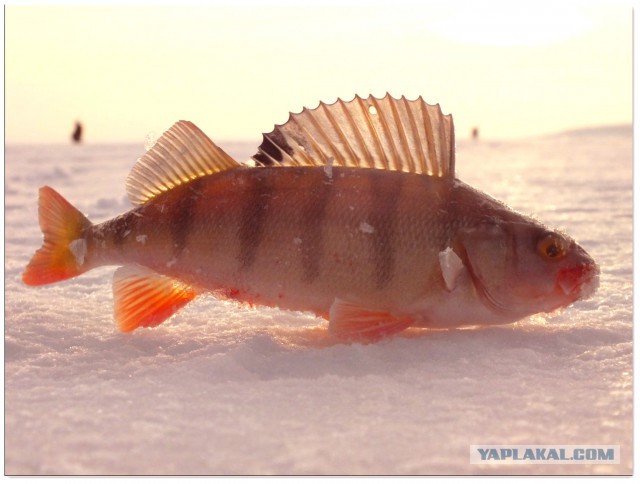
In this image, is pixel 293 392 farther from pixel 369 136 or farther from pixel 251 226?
pixel 369 136

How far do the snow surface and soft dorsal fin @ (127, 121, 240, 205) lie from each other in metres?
0.70

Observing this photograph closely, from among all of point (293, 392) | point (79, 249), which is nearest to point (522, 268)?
point (293, 392)

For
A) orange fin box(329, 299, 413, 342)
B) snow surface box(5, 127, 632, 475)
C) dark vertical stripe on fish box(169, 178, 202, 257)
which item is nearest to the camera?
snow surface box(5, 127, 632, 475)

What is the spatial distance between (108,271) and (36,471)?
3.08 m

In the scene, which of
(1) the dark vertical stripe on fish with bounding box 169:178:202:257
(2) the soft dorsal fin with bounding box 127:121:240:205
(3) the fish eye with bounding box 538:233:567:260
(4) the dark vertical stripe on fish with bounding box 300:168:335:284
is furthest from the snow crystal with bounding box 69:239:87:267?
(3) the fish eye with bounding box 538:233:567:260

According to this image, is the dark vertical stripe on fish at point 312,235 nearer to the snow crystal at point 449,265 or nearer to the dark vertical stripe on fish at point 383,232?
the dark vertical stripe on fish at point 383,232

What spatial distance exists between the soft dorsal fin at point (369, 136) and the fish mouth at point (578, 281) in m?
0.71

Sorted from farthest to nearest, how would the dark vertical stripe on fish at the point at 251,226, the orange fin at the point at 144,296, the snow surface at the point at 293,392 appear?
the orange fin at the point at 144,296
the dark vertical stripe on fish at the point at 251,226
the snow surface at the point at 293,392

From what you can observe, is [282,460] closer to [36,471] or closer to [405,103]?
[36,471]

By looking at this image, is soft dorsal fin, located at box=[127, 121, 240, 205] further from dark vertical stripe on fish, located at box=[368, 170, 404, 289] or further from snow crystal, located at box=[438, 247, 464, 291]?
snow crystal, located at box=[438, 247, 464, 291]

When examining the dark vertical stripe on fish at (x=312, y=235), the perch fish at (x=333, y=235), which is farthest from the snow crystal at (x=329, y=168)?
the dark vertical stripe on fish at (x=312, y=235)

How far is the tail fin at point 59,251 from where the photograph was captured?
11.6 ft

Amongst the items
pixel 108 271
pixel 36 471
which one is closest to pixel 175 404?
pixel 36 471

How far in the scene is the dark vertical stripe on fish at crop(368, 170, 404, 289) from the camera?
124 inches
